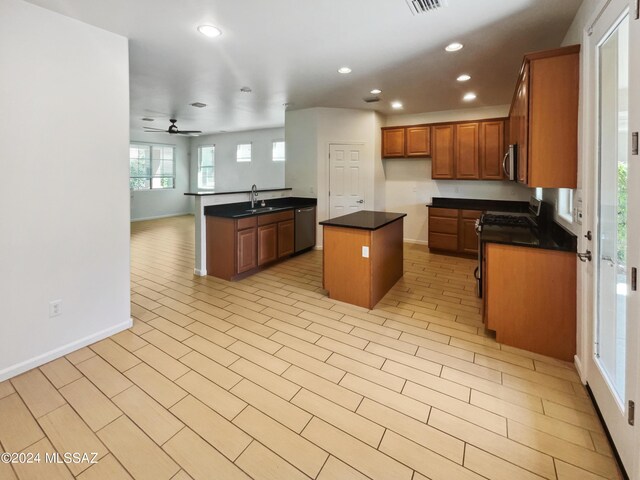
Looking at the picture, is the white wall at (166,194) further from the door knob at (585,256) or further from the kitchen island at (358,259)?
the door knob at (585,256)

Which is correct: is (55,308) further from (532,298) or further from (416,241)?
(416,241)

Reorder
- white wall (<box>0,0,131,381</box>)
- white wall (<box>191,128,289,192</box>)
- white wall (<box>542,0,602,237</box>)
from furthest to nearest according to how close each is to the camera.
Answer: white wall (<box>191,128,289,192</box>)
white wall (<box>0,0,131,381</box>)
white wall (<box>542,0,602,237</box>)

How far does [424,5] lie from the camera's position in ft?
8.00

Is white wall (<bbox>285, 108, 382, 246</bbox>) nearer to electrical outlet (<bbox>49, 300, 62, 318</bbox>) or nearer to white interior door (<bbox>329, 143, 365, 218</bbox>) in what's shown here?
white interior door (<bbox>329, 143, 365, 218</bbox>)

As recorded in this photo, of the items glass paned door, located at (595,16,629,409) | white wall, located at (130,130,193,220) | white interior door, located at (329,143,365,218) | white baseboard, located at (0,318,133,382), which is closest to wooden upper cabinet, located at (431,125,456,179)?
white interior door, located at (329,143,365,218)

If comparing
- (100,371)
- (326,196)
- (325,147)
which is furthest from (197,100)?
(100,371)

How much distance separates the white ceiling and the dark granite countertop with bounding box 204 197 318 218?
1.70m

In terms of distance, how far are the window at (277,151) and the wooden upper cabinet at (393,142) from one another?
3.52 metres

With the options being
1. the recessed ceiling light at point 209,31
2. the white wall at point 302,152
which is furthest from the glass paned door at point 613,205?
the white wall at point 302,152

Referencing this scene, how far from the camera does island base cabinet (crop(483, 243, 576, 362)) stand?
2.37 meters

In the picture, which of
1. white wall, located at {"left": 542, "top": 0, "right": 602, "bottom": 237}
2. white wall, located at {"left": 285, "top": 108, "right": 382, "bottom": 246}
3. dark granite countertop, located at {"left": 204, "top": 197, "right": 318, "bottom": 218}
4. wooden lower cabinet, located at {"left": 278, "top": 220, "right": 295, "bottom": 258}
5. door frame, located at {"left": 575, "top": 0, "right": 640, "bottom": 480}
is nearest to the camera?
door frame, located at {"left": 575, "top": 0, "right": 640, "bottom": 480}

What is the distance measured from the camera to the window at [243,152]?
959 centimetres

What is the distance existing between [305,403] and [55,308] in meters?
2.08

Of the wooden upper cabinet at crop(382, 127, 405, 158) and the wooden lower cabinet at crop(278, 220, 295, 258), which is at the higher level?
the wooden upper cabinet at crop(382, 127, 405, 158)
